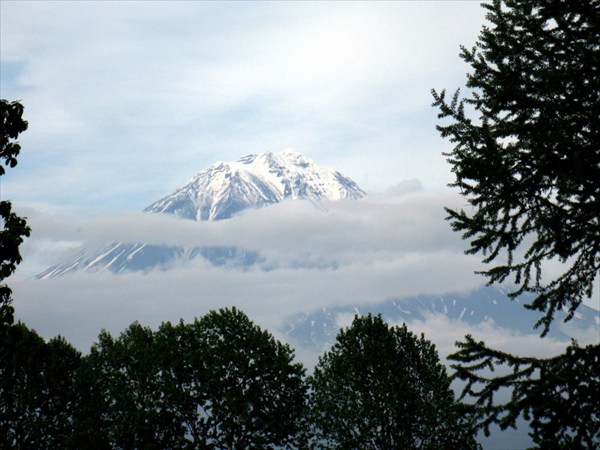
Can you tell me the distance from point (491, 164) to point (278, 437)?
29.6m

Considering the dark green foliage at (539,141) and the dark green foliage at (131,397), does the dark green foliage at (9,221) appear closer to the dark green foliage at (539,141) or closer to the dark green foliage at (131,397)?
the dark green foliage at (539,141)

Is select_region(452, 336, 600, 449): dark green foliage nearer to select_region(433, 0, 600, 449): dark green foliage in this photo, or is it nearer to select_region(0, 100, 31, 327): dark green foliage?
select_region(433, 0, 600, 449): dark green foliage

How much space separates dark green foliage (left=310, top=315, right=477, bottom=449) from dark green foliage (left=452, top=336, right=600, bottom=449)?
26371 mm

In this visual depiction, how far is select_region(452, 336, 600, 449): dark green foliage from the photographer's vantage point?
10.1m

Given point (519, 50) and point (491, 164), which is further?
point (519, 50)

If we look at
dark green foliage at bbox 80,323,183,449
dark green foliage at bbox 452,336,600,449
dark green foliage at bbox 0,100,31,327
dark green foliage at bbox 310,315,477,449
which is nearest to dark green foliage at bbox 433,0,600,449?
dark green foliage at bbox 452,336,600,449

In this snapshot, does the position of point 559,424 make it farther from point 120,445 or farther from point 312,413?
point 120,445

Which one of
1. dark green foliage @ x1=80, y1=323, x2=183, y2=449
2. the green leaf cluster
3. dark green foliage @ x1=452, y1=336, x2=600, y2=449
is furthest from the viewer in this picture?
dark green foliage @ x1=80, y1=323, x2=183, y2=449

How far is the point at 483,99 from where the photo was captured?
13.2 m

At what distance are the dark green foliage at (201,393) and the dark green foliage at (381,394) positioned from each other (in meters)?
1.98

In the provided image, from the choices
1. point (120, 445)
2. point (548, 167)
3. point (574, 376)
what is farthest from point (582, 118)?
point (120, 445)

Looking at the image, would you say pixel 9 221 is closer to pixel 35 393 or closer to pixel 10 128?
pixel 10 128

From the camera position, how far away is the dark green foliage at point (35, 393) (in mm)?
35656

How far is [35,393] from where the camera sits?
121ft
